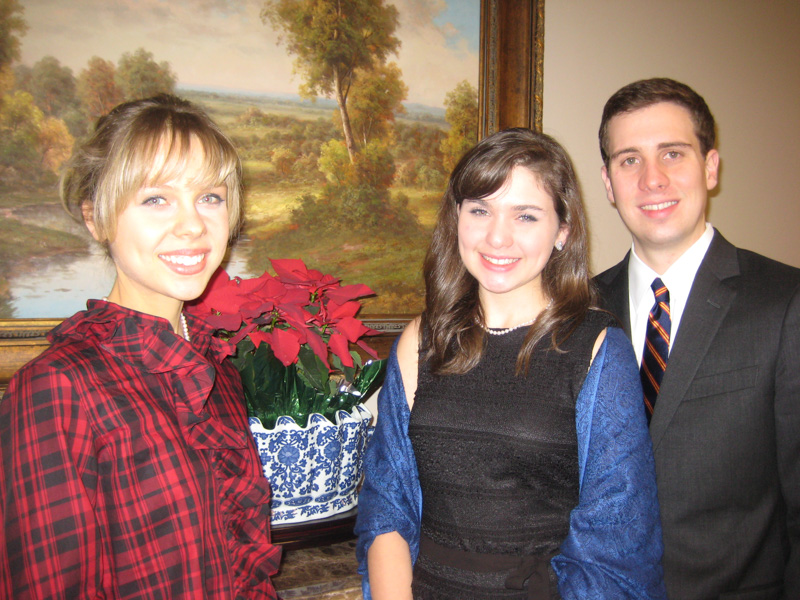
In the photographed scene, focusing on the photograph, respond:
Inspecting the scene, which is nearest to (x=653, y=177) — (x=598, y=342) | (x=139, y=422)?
(x=598, y=342)

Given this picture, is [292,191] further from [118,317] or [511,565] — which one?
[511,565]

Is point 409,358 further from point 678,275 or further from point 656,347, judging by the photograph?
point 678,275

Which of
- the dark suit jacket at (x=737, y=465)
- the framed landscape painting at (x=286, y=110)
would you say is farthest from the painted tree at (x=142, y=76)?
the dark suit jacket at (x=737, y=465)

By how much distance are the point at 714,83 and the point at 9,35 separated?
2.25 m

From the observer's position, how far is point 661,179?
1.29m

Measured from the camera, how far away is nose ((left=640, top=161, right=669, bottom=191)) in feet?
4.21

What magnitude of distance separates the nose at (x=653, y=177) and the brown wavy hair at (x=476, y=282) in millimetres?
235

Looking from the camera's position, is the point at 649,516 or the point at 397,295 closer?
the point at 649,516

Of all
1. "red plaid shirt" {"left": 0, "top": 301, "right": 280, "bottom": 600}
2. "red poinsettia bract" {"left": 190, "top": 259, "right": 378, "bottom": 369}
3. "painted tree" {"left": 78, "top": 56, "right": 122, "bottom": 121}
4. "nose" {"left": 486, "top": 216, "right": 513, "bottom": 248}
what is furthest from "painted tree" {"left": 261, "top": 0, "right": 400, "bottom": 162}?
"red plaid shirt" {"left": 0, "top": 301, "right": 280, "bottom": 600}

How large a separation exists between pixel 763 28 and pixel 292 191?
1.97 meters

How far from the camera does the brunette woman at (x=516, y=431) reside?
96 cm

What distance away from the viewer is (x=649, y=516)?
37.3 inches

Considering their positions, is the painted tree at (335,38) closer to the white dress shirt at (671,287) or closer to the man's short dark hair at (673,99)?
the man's short dark hair at (673,99)

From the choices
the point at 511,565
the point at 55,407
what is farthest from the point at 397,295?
the point at 55,407
